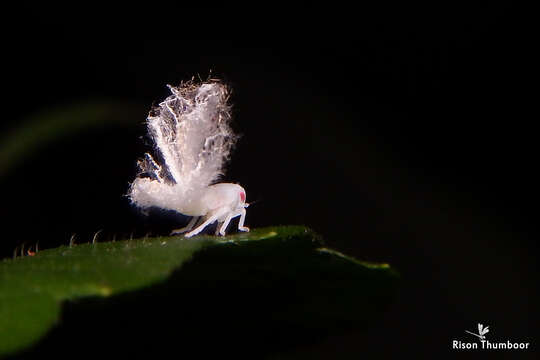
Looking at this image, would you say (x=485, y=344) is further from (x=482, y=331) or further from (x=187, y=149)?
(x=187, y=149)

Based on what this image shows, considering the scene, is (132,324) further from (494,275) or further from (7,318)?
(494,275)

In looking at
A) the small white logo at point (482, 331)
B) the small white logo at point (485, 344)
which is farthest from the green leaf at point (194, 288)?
the small white logo at point (482, 331)

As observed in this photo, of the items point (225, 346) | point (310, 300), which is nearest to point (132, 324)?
point (225, 346)

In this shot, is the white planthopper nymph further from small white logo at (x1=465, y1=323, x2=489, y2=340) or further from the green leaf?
small white logo at (x1=465, y1=323, x2=489, y2=340)

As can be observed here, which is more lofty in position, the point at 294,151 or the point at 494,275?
the point at 294,151

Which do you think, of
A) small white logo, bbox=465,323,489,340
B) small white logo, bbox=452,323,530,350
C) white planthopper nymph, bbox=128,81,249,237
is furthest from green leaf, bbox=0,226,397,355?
small white logo, bbox=465,323,489,340
